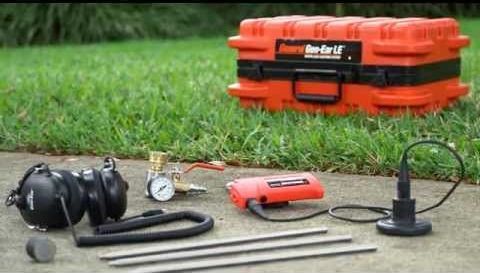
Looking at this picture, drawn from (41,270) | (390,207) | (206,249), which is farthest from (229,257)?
(390,207)

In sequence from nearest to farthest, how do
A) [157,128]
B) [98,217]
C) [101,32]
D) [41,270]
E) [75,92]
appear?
[41,270] < [98,217] < [157,128] < [75,92] < [101,32]

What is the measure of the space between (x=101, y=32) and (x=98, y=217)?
9.15m

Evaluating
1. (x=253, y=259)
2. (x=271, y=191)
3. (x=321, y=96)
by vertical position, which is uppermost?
(x=321, y=96)

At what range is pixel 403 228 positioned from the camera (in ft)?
12.3

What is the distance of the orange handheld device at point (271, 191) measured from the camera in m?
4.07

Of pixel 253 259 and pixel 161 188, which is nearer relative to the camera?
pixel 253 259

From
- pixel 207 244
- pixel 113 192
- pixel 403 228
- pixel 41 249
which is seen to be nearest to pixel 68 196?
pixel 113 192

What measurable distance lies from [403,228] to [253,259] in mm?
608

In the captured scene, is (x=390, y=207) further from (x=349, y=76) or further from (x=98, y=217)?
(x=349, y=76)

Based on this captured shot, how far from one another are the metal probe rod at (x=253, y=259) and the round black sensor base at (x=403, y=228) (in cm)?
16

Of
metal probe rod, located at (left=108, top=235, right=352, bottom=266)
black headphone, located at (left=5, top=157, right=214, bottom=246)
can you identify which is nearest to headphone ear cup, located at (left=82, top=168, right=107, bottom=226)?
black headphone, located at (left=5, top=157, right=214, bottom=246)

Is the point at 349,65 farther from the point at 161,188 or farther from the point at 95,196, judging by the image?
the point at 95,196

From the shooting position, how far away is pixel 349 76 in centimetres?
590

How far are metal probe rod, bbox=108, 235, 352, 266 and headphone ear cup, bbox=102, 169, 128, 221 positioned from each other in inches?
14.6
